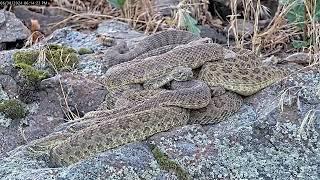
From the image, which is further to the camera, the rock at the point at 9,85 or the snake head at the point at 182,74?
the rock at the point at 9,85

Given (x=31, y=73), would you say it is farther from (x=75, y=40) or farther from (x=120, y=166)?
(x=120, y=166)

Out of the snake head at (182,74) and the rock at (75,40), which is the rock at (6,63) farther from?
the snake head at (182,74)

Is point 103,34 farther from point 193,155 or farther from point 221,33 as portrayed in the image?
point 193,155

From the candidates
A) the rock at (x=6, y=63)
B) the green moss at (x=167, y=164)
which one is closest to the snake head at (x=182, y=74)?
the green moss at (x=167, y=164)

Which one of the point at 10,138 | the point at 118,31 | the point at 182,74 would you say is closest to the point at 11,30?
the point at 118,31

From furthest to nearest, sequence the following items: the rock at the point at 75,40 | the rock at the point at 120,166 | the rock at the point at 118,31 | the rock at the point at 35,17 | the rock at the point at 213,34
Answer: the rock at the point at 35,17
the rock at the point at 213,34
the rock at the point at 118,31
the rock at the point at 75,40
the rock at the point at 120,166

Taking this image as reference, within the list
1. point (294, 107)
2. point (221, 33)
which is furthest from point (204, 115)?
point (221, 33)

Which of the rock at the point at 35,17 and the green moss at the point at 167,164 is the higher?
the rock at the point at 35,17

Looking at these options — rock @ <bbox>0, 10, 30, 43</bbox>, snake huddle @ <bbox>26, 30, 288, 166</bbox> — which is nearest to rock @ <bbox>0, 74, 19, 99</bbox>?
snake huddle @ <bbox>26, 30, 288, 166</bbox>
